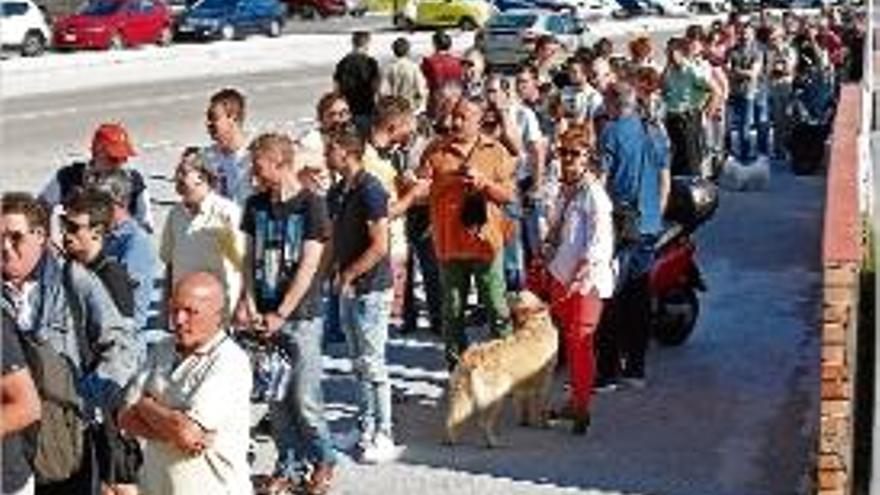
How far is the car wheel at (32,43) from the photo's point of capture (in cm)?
4841

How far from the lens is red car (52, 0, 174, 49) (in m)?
50.2

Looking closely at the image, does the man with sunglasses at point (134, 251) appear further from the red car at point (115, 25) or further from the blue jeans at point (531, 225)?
the red car at point (115, 25)

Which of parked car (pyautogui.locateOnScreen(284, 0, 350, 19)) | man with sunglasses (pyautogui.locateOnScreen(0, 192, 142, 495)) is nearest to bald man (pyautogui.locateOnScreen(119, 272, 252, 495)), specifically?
man with sunglasses (pyautogui.locateOnScreen(0, 192, 142, 495))

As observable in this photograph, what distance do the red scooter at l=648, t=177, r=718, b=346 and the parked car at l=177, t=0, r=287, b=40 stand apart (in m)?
42.6

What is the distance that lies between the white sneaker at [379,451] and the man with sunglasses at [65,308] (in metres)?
2.31

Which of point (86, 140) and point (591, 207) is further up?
point (591, 207)

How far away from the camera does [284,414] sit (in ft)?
30.7

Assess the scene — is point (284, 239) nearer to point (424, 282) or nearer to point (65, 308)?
point (65, 308)

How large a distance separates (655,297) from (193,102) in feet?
76.4

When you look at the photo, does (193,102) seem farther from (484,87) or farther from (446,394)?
(446,394)

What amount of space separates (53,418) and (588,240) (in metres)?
4.31

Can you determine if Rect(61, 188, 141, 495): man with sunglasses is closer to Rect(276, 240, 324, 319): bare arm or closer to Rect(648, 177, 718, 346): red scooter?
Rect(276, 240, 324, 319): bare arm

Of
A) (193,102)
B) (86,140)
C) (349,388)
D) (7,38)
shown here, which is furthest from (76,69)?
(349,388)

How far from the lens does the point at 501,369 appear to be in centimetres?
1041
